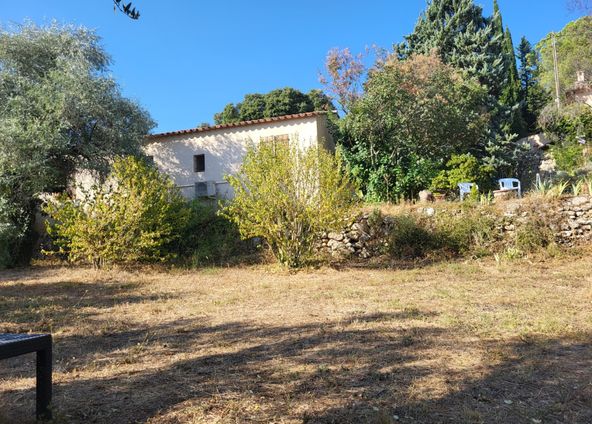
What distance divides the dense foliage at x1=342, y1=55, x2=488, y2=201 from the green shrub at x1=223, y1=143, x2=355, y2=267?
541 centimetres

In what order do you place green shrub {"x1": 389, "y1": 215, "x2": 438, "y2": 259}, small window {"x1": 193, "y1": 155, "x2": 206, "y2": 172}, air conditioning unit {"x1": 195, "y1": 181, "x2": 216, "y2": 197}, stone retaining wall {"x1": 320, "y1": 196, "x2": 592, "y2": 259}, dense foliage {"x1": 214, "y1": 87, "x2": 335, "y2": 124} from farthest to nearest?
1. dense foliage {"x1": 214, "y1": 87, "x2": 335, "y2": 124}
2. small window {"x1": 193, "y1": 155, "x2": 206, "y2": 172}
3. air conditioning unit {"x1": 195, "y1": 181, "x2": 216, "y2": 197}
4. green shrub {"x1": 389, "y1": 215, "x2": 438, "y2": 259}
5. stone retaining wall {"x1": 320, "y1": 196, "x2": 592, "y2": 259}

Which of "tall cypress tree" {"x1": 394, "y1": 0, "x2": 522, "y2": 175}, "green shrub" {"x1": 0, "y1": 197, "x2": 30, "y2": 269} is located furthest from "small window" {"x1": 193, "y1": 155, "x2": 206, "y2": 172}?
"tall cypress tree" {"x1": 394, "y1": 0, "x2": 522, "y2": 175}

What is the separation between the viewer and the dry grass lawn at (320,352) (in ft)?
9.86

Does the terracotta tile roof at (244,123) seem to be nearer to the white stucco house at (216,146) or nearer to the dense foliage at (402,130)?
the white stucco house at (216,146)

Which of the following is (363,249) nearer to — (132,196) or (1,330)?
(132,196)

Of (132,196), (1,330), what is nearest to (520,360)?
(1,330)

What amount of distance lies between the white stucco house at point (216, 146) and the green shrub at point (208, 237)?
2718 mm

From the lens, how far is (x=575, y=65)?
24391mm

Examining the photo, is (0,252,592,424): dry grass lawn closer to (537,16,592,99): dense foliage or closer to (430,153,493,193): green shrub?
(430,153,493,193): green shrub

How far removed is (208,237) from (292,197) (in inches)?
176

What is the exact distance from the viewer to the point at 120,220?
11.1 metres

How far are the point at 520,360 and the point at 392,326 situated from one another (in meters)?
1.60

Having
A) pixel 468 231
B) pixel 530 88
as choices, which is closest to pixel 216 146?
pixel 468 231

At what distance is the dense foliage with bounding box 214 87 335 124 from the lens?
31.1 meters
